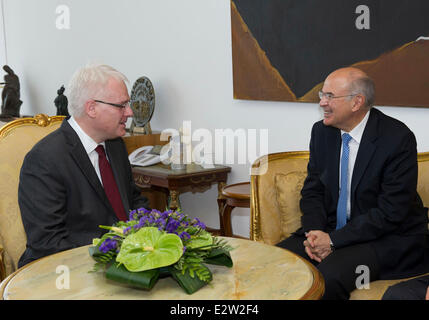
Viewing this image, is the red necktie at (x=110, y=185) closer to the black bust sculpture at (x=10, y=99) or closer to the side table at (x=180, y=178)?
the side table at (x=180, y=178)

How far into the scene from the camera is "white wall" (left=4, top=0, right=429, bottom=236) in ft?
14.5

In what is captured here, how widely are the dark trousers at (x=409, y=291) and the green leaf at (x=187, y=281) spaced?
39.1 inches

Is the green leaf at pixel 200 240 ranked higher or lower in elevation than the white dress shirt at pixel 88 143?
lower

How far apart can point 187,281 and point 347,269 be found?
3.71ft

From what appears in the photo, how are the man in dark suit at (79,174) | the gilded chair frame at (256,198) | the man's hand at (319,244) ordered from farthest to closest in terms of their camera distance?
the gilded chair frame at (256,198) → the man's hand at (319,244) → the man in dark suit at (79,174)

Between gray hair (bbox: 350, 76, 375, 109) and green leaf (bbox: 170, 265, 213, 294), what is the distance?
5.16 feet

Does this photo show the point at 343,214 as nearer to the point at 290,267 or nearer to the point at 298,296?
the point at 290,267

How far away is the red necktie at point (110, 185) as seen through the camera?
9.27 ft

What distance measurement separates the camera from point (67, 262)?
7.25 ft

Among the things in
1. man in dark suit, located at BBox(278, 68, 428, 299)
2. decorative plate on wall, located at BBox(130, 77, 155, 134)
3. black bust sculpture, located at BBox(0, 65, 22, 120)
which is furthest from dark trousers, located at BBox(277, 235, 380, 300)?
black bust sculpture, located at BBox(0, 65, 22, 120)

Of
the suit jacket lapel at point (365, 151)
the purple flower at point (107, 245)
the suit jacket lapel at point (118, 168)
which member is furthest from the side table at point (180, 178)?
the purple flower at point (107, 245)

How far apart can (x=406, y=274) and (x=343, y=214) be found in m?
0.45

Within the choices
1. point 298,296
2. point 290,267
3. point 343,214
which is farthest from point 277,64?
point 298,296

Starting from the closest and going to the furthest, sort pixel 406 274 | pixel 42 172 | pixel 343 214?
pixel 42 172 → pixel 406 274 → pixel 343 214
